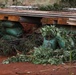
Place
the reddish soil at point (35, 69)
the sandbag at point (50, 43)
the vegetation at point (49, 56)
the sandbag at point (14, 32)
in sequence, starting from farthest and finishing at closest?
1. the sandbag at point (14, 32)
2. the sandbag at point (50, 43)
3. the vegetation at point (49, 56)
4. the reddish soil at point (35, 69)

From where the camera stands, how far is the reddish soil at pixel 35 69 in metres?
6.18

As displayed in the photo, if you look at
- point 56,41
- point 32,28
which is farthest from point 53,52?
point 32,28

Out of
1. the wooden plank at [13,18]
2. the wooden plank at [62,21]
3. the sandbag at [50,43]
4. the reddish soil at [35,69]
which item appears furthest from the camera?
the wooden plank at [13,18]

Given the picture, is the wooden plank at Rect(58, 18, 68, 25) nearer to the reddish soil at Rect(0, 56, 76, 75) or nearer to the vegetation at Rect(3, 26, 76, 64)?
Answer: the vegetation at Rect(3, 26, 76, 64)

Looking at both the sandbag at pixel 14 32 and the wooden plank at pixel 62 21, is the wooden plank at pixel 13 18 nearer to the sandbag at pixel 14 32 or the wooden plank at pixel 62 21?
the sandbag at pixel 14 32

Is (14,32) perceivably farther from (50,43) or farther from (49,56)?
(49,56)

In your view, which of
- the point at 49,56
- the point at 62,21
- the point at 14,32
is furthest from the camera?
the point at 14,32

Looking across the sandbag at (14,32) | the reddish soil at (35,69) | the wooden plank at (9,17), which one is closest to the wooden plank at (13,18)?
the wooden plank at (9,17)

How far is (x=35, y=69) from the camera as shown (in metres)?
6.51

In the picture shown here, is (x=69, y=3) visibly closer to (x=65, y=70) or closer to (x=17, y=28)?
(x=17, y=28)

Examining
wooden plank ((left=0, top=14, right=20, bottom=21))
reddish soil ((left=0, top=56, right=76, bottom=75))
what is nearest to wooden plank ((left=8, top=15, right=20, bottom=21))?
wooden plank ((left=0, top=14, right=20, bottom=21))

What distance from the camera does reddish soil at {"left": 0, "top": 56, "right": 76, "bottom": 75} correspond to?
6180 mm

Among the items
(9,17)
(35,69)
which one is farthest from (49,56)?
(9,17)

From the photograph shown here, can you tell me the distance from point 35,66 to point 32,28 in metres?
3.29
